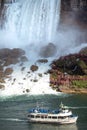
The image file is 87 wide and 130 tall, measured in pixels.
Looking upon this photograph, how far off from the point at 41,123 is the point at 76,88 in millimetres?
29573

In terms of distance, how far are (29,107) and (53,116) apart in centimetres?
1110

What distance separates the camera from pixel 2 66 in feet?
413

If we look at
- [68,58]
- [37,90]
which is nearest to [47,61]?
[68,58]

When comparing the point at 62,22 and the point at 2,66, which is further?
the point at 62,22

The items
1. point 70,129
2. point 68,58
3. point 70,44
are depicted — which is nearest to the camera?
point 70,129

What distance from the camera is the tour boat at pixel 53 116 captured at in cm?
8562

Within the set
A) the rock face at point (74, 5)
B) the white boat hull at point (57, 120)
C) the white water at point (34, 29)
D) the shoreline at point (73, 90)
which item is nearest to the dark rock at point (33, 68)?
the white water at point (34, 29)

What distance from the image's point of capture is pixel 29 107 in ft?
318

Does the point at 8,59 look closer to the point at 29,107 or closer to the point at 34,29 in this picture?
the point at 34,29

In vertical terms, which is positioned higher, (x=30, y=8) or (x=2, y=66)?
(x=30, y=8)

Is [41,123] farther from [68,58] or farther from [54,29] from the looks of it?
[54,29]

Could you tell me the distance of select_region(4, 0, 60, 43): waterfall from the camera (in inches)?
5502

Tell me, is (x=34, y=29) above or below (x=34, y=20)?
below

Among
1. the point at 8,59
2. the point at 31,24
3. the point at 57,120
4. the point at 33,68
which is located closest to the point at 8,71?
the point at 33,68
